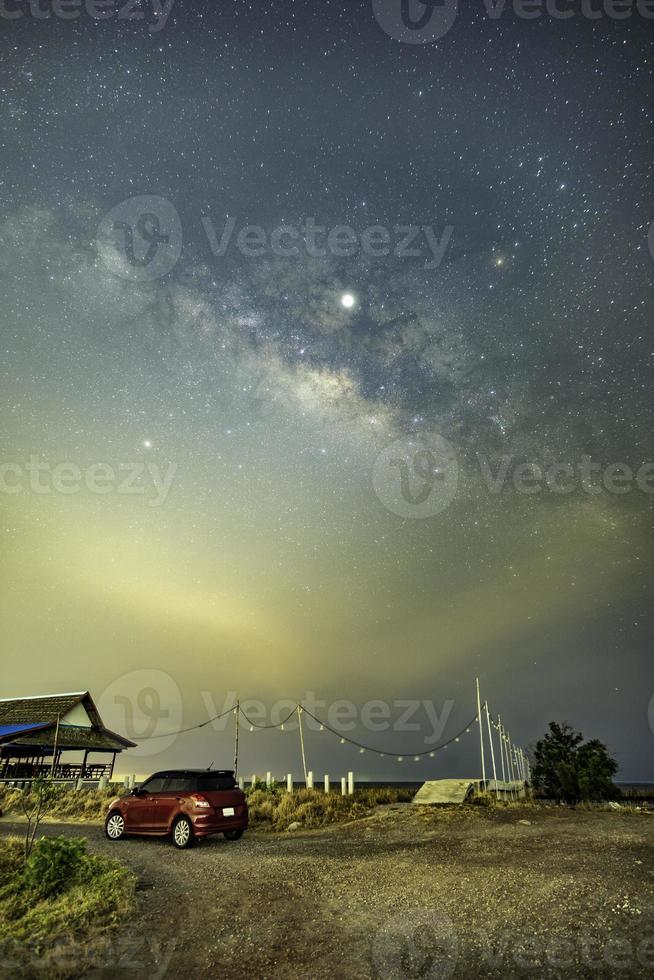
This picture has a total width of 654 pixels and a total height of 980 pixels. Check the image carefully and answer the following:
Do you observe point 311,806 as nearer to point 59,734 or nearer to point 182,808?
point 182,808

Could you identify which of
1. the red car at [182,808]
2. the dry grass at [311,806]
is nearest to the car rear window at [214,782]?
the red car at [182,808]

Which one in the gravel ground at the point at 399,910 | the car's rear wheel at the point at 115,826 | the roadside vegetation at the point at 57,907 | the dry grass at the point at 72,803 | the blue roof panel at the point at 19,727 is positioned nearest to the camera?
the gravel ground at the point at 399,910

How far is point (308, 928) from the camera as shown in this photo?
21.4ft

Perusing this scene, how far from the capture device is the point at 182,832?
510 inches

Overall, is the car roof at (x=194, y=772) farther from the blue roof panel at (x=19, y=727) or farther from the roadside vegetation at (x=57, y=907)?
the blue roof panel at (x=19, y=727)

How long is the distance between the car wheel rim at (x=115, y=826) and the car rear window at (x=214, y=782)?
2.93m

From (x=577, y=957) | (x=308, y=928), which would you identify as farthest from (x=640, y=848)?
(x=308, y=928)

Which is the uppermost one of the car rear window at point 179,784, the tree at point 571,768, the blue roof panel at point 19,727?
the blue roof panel at point 19,727

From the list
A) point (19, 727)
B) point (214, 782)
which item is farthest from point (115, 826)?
point (19, 727)

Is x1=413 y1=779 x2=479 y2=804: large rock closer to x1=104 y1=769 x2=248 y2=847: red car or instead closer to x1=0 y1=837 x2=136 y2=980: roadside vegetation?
x1=104 y1=769 x2=248 y2=847: red car

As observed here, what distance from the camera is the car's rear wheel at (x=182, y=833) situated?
12.8 m

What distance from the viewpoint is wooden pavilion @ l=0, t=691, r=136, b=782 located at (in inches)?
1208

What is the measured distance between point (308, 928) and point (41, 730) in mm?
28128

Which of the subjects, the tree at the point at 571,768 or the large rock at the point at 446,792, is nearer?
the large rock at the point at 446,792
